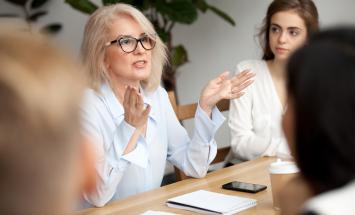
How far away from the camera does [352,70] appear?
71cm

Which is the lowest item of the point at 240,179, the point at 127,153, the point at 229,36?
the point at 240,179

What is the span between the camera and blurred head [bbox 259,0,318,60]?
266 centimetres

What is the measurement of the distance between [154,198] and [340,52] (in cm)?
118

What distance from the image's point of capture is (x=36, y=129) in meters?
0.56

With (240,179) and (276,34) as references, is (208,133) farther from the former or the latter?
(276,34)

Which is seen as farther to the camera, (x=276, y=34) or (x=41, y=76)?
(x=276, y=34)

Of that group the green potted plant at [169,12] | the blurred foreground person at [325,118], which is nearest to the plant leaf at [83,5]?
the green potted plant at [169,12]

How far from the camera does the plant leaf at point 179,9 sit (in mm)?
3939

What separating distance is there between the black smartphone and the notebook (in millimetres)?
75

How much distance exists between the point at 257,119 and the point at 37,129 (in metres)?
2.13

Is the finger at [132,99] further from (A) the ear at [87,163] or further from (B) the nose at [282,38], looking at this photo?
(A) the ear at [87,163]

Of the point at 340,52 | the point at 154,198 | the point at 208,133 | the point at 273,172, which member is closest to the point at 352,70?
the point at 340,52

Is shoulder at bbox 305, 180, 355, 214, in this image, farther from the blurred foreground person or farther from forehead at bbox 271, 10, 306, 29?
forehead at bbox 271, 10, 306, 29

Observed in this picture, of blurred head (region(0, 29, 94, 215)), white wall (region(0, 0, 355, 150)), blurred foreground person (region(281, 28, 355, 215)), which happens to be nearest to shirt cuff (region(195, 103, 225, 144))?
blurred foreground person (region(281, 28, 355, 215))
